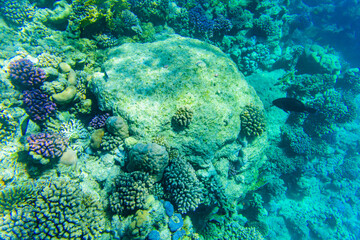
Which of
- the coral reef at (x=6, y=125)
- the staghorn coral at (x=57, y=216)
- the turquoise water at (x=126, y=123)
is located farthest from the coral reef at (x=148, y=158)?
the coral reef at (x=6, y=125)

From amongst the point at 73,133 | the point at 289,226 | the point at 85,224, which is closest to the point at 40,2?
the point at 73,133

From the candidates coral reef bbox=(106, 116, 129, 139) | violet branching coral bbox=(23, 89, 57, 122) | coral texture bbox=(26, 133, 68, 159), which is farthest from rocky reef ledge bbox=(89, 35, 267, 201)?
coral texture bbox=(26, 133, 68, 159)

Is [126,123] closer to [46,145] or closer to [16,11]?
[46,145]

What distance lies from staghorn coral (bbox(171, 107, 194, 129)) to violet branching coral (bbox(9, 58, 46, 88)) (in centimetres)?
375

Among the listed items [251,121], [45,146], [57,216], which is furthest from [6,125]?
[251,121]

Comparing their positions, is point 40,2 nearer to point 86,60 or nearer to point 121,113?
point 86,60

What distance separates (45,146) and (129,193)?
89.8 inches

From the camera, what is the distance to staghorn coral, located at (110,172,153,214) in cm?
370

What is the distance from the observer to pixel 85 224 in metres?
3.49

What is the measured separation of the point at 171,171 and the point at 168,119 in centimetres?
141

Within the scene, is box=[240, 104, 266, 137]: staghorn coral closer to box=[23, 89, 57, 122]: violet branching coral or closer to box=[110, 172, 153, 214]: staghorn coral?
box=[110, 172, 153, 214]: staghorn coral

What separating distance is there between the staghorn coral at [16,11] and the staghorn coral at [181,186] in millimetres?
8345

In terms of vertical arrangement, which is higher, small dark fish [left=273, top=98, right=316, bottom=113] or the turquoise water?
small dark fish [left=273, top=98, right=316, bottom=113]

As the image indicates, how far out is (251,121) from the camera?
5535 mm
